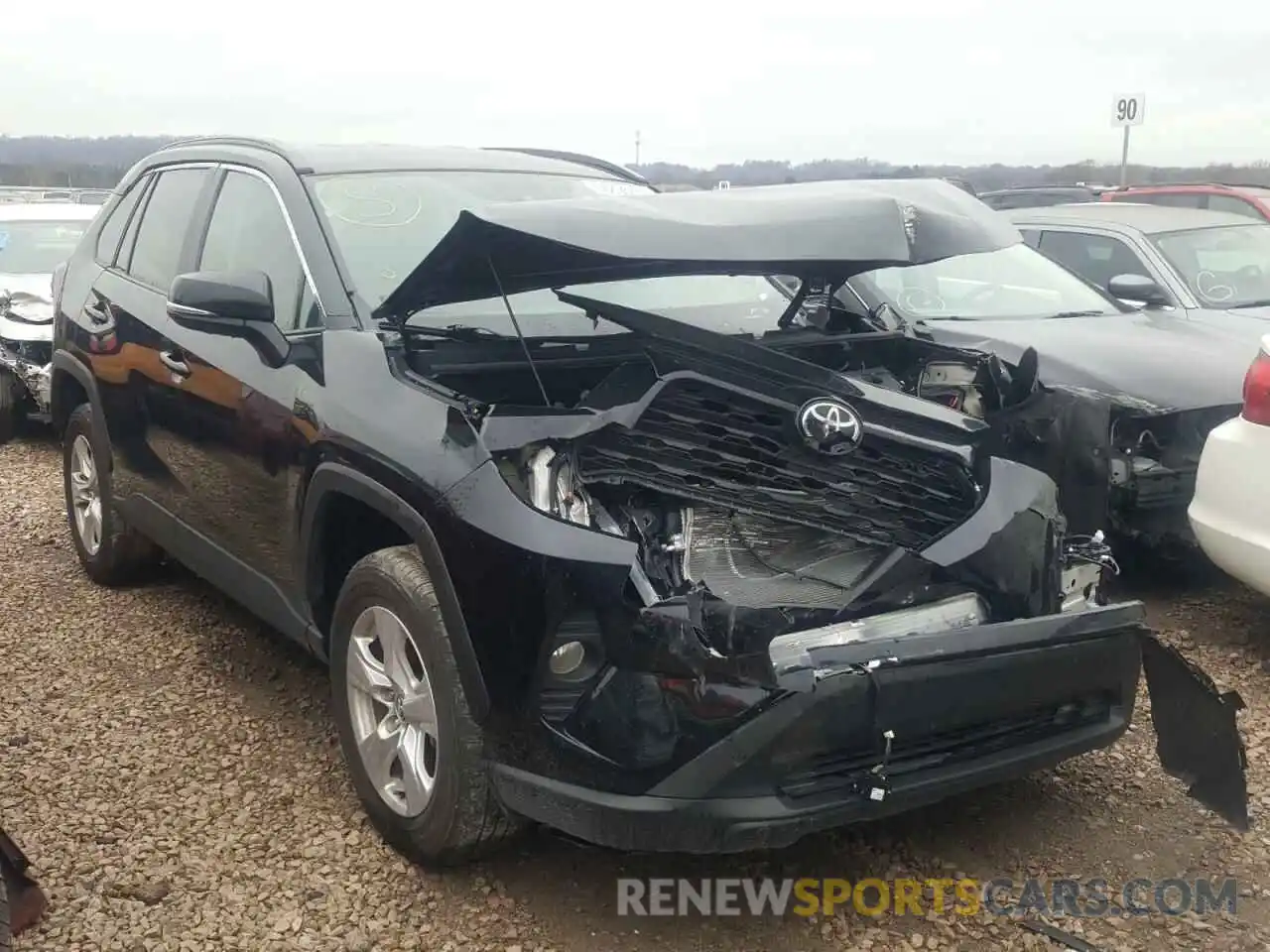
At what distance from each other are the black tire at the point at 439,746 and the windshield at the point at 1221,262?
5.35 m

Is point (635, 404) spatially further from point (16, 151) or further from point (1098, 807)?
point (16, 151)

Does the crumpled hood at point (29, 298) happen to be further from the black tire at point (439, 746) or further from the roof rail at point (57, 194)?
the roof rail at point (57, 194)

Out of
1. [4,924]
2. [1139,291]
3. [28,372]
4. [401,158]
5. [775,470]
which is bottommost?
[4,924]

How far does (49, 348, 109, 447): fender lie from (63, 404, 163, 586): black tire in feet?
0.14

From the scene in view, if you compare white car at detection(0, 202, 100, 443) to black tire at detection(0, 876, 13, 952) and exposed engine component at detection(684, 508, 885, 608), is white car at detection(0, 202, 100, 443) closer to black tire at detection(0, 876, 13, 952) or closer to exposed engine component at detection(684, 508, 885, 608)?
black tire at detection(0, 876, 13, 952)

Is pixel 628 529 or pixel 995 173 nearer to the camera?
pixel 628 529

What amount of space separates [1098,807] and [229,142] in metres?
3.57

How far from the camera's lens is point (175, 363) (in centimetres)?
396

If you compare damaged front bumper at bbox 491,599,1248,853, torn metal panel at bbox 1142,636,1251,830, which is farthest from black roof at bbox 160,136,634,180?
torn metal panel at bbox 1142,636,1251,830

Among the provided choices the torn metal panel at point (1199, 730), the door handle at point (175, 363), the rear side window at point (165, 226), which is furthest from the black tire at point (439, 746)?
the rear side window at point (165, 226)

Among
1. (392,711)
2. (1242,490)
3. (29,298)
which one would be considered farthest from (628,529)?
(29,298)

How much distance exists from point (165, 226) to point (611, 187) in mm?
1685

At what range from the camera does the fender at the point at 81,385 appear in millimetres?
4660

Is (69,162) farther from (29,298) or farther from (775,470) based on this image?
(775,470)
